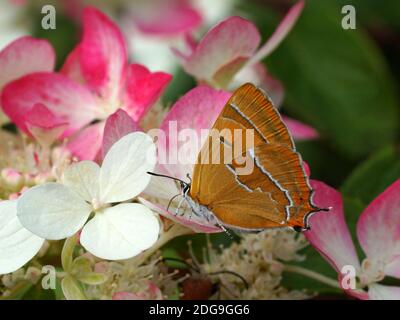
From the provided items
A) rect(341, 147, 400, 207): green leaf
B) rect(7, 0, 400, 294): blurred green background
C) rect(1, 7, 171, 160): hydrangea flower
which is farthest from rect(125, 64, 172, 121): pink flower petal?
rect(7, 0, 400, 294): blurred green background

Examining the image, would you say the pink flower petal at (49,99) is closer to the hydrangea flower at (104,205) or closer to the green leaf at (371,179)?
the hydrangea flower at (104,205)

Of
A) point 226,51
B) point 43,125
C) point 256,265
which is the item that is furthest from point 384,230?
point 43,125

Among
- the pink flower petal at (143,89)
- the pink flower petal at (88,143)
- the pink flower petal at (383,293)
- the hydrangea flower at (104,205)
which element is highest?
the pink flower petal at (143,89)

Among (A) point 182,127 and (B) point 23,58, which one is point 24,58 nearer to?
(B) point 23,58

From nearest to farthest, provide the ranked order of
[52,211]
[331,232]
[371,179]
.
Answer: [52,211]
[331,232]
[371,179]

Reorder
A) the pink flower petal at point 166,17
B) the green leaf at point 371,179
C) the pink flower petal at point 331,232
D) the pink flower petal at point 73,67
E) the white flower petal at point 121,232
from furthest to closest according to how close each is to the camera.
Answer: the pink flower petal at point 166,17, the green leaf at point 371,179, the pink flower petal at point 73,67, the pink flower petal at point 331,232, the white flower petal at point 121,232

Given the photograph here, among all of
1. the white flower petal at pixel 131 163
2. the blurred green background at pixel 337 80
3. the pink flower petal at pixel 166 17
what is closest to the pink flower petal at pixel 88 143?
the white flower petal at pixel 131 163

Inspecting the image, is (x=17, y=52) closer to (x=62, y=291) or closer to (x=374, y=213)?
(x=62, y=291)
